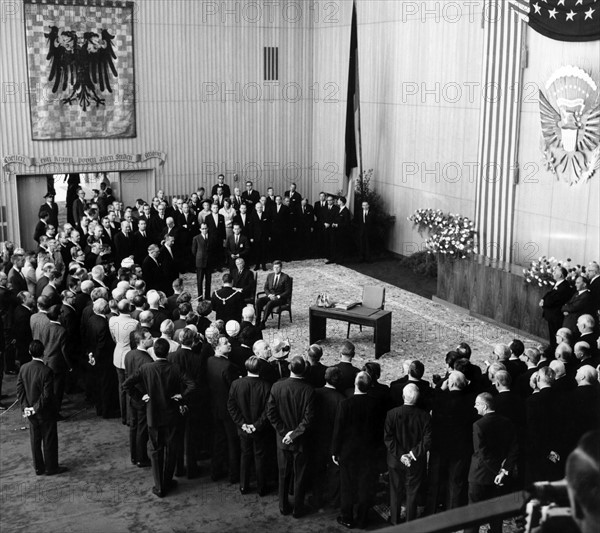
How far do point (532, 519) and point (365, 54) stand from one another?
18787 millimetres

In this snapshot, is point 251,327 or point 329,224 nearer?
point 251,327

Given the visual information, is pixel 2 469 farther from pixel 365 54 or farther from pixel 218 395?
pixel 365 54

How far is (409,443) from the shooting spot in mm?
6965

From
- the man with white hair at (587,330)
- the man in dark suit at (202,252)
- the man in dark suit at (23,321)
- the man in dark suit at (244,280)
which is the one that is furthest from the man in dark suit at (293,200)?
the man with white hair at (587,330)

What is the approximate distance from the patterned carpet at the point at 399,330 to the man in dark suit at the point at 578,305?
158cm

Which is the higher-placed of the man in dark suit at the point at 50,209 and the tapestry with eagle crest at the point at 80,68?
the tapestry with eagle crest at the point at 80,68

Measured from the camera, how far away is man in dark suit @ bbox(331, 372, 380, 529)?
7098mm

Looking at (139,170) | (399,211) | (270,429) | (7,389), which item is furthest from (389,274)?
(270,429)

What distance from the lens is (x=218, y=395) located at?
8148mm

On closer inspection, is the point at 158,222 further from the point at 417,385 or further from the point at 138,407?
the point at 417,385

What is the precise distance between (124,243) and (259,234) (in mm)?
3751

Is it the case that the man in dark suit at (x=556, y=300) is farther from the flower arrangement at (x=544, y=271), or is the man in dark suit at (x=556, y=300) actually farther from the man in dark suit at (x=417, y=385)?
the man in dark suit at (x=417, y=385)

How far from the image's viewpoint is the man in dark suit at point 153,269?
13.3 metres

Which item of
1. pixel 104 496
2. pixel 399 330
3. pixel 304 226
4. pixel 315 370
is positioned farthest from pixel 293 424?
pixel 304 226
